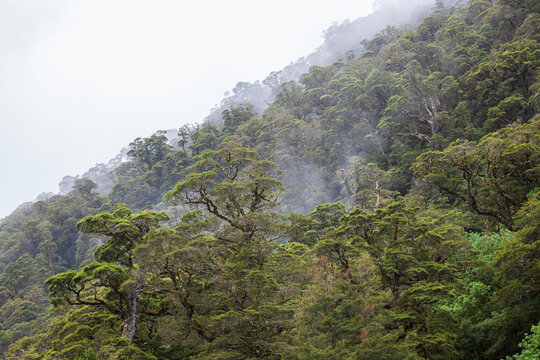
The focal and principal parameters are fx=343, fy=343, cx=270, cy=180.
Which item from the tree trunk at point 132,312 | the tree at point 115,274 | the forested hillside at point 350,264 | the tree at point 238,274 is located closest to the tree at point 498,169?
the forested hillside at point 350,264

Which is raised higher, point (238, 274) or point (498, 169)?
point (238, 274)

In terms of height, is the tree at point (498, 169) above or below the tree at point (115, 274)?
below

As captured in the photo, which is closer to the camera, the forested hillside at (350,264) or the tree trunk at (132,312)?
the forested hillside at (350,264)

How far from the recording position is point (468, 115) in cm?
2414

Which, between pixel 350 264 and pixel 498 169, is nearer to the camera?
pixel 350 264

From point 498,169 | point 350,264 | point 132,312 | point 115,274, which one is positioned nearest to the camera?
point 350,264

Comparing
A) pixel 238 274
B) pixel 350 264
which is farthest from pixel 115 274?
pixel 350 264

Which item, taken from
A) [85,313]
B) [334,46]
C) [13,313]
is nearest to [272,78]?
[334,46]

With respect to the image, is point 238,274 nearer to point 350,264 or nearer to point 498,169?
point 350,264

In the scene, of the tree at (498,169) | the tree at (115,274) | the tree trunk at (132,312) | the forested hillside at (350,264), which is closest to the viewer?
the forested hillside at (350,264)

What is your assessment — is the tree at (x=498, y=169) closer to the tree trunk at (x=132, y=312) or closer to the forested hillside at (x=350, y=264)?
the forested hillside at (x=350, y=264)

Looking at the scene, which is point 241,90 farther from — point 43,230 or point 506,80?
point 506,80

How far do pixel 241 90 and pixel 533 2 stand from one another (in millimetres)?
87349

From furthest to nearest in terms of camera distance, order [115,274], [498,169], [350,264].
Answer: [498,169], [115,274], [350,264]
